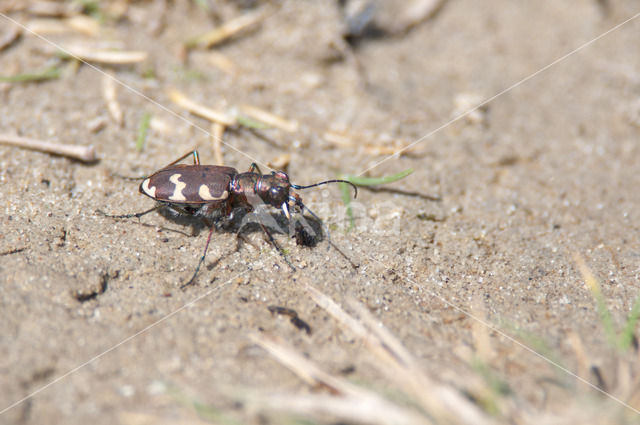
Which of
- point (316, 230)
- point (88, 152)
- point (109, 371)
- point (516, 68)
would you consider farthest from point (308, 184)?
point (516, 68)

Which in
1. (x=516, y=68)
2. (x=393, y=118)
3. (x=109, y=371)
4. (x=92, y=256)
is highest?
(x=516, y=68)

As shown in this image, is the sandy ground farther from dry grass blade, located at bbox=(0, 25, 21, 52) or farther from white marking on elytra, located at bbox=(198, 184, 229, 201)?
white marking on elytra, located at bbox=(198, 184, 229, 201)

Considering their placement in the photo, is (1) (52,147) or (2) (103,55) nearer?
(1) (52,147)

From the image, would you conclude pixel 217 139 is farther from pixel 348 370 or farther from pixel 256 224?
pixel 348 370

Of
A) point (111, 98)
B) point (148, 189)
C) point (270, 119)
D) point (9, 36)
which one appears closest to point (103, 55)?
point (111, 98)

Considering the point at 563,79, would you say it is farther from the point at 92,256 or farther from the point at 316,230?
the point at 92,256

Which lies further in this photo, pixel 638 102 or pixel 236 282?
pixel 638 102
